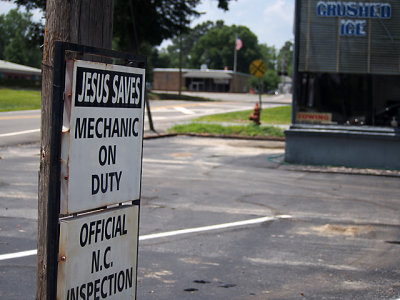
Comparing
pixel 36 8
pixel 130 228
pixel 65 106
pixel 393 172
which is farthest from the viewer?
pixel 36 8

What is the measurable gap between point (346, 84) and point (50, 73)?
1357 cm

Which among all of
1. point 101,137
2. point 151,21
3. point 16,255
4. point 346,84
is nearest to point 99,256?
point 101,137

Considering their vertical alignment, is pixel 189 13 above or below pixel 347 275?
above

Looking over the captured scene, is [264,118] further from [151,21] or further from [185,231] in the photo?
[185,231]

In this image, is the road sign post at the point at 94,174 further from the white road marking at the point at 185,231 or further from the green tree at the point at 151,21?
the green tree at the point at 151,21

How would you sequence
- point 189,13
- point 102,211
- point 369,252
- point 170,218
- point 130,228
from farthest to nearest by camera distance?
point 189,13 → point 170,218 → point 369,252 → point 130,228 → point 102,211

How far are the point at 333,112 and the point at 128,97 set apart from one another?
13110mm

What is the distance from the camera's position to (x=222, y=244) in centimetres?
755

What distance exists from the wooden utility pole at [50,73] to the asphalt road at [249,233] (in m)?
2.59

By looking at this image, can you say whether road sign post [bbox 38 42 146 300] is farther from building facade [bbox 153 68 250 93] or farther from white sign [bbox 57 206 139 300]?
building facade [bbox 153 68 250 93]

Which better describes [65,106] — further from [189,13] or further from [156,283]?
[189,13]

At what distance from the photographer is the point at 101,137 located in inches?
123

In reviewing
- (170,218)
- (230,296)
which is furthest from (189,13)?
(230,296)

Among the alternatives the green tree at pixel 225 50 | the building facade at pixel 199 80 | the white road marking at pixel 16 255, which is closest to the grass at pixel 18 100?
the white road marking at pixel 16 255
